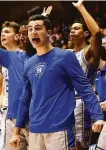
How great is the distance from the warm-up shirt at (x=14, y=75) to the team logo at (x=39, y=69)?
69cm

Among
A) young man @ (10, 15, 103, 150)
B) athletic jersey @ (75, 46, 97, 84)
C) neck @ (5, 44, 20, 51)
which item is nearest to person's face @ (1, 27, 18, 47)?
neck @ (5, 44, 20, 51)

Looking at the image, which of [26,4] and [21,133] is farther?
[26,4]

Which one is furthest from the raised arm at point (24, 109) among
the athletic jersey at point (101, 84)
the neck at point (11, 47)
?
the athletic jersey at point (101, 84)

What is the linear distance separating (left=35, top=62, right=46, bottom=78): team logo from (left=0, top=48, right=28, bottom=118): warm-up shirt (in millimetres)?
686

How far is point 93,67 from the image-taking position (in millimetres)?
4414

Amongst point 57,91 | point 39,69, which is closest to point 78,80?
point 57,91

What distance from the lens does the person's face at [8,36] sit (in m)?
4.84

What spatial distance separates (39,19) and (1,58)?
812mm

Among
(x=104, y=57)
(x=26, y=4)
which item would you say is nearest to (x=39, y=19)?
(x=104, y=57)

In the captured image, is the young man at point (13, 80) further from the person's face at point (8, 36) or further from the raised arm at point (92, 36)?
the raised arm at point (92, 36)

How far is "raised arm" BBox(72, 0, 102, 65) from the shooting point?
13.1 feet

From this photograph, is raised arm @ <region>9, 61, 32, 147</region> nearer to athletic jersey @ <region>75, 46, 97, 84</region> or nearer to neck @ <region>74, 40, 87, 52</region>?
athletic jersey @ <region>75, 46, 97, 84</region>

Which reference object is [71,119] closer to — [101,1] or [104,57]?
[104,57]

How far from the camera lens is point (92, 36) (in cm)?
409
